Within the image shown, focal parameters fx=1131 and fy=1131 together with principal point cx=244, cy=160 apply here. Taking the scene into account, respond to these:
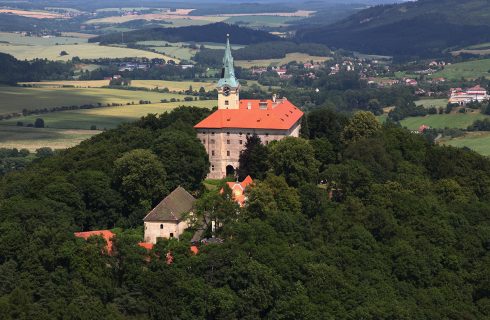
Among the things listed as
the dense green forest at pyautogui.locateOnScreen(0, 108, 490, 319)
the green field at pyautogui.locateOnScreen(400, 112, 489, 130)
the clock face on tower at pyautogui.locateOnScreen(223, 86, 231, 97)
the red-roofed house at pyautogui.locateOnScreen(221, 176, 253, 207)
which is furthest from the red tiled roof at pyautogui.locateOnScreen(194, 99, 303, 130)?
the green field at pyautogui.locateOnScreen(400, 112, 489, 130)

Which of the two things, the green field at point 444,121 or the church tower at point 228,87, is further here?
the green field at point 444,121

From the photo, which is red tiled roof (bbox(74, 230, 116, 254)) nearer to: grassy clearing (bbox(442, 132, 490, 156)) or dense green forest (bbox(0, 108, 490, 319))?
dense green forest (bbox(0, 108, 490, 319))

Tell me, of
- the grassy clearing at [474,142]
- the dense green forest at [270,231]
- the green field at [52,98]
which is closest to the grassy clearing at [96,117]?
the green field at [52,98]

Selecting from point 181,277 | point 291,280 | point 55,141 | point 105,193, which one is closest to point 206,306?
point 181,277

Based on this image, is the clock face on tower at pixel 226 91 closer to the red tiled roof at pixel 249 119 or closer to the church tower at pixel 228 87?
the church tower at pixel 228 87

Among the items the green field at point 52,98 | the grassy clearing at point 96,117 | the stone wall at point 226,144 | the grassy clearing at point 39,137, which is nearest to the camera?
the stone wall at point 226,144

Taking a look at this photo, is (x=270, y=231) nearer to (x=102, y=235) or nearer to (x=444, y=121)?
(x=102, y=235)
